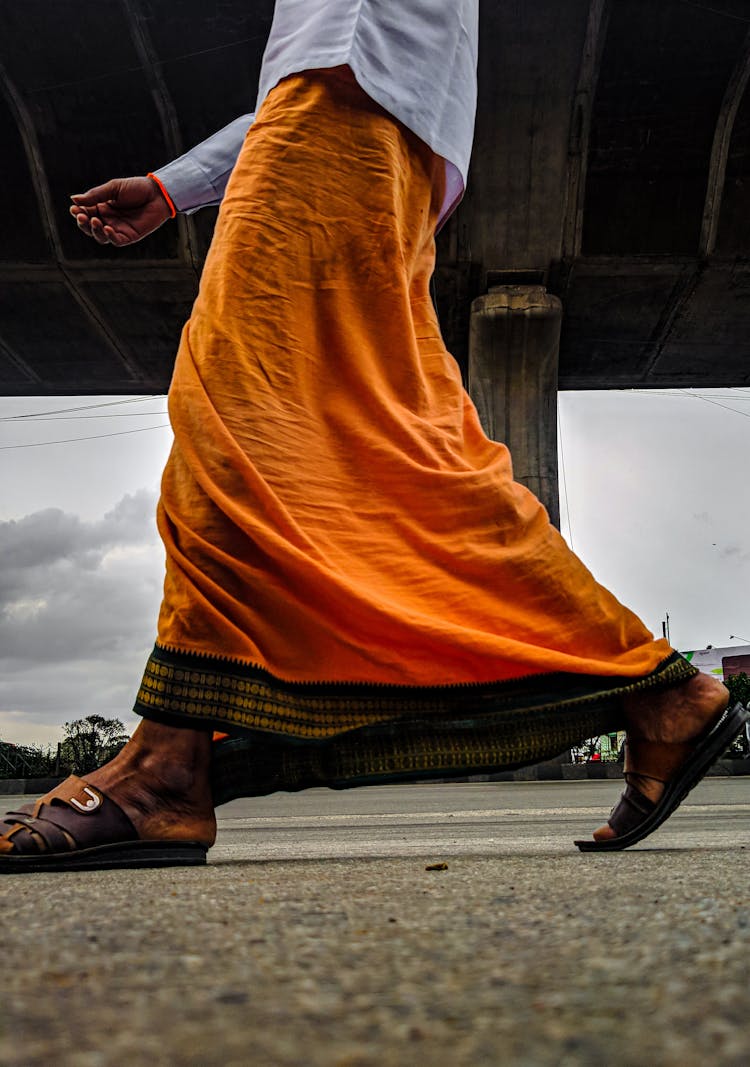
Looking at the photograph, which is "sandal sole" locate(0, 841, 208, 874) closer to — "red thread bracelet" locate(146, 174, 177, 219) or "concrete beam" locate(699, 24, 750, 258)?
"red thread bracelet" locate(146, 174, 177, 219)

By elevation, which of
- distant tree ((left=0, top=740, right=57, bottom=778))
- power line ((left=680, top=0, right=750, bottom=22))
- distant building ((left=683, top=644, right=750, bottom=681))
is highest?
power line ((left=680, top=0, right=750, bottom=22))

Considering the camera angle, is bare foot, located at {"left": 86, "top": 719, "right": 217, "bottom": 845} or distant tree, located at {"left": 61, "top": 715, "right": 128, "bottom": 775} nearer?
bare foot, located at {"left": 86, "top": 719, "right": 217, "bottom": 845}

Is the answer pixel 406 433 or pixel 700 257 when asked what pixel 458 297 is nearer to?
pixel 700 257

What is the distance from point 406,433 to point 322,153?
1.63 feet

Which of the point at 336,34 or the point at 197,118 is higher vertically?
the point at 197,118

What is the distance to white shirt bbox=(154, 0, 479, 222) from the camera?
1.59 metres

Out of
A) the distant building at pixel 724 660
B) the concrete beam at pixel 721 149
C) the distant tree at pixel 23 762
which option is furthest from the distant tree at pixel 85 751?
the distant building at pixel 724 660

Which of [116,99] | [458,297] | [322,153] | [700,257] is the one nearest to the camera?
[322,153]

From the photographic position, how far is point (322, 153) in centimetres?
157

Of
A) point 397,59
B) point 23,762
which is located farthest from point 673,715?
point 23,762

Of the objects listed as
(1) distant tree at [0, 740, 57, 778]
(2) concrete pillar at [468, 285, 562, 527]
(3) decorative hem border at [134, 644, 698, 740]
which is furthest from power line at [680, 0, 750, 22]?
(1) distant tree at [0, 740, 57, 778]

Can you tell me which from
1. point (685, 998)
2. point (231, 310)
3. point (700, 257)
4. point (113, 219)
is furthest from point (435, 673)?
point (700, 257)

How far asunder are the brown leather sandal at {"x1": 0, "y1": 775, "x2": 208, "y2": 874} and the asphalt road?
35 cm

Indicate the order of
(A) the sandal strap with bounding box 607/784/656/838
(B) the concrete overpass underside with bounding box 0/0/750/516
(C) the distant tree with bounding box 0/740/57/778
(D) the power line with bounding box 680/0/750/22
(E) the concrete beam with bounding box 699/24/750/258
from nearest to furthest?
(A) the sandal strap with bounding box 607/784/656/838, (D) the power line with bounding box 680/0/750/22, (B) the concrete overpass underside with bounding box 0/0/750/516, (E) the concrete beam with bounding box 699/24/750/258, (C) the distant tree with bounding box 0/740/57/778
